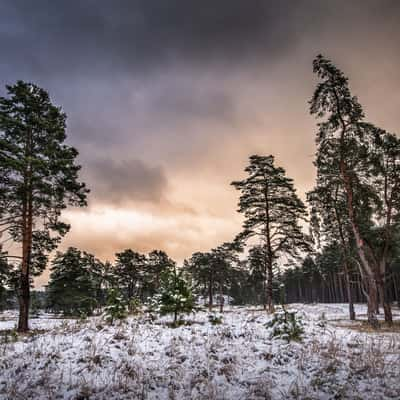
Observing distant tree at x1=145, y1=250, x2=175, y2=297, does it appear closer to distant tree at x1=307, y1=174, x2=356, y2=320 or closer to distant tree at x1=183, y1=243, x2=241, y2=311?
distant tree at x1=183, y1=243, x2=241, y2=311

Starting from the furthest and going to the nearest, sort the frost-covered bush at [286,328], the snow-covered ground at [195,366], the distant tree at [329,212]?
the distant tree at [329,212], the frost-covered bush at [286,328], the snow-covered ground at [195,366]

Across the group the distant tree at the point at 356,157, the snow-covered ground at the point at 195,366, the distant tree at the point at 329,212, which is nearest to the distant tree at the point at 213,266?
the distant tree at the point at 329,212

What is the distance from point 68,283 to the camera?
35344 millimetres

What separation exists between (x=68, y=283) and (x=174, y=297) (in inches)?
1223

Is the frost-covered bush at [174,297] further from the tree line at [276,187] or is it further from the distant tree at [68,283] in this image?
the distant tree at [68,283]

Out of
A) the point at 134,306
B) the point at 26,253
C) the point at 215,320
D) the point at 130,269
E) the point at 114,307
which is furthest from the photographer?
the point at 130,269

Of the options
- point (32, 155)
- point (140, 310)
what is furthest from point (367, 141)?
point (32, 155)

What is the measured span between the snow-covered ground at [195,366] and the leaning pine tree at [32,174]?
8.53 meters

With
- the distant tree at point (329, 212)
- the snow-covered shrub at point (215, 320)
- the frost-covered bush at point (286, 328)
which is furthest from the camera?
the distant tree at point (329, 212)

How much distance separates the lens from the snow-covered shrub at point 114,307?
1010 cm

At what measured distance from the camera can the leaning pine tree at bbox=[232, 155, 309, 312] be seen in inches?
850

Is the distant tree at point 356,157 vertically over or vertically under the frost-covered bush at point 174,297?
over

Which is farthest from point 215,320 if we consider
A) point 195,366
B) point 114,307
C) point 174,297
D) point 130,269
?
point 130,269

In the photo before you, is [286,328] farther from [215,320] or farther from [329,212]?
[329,212]
